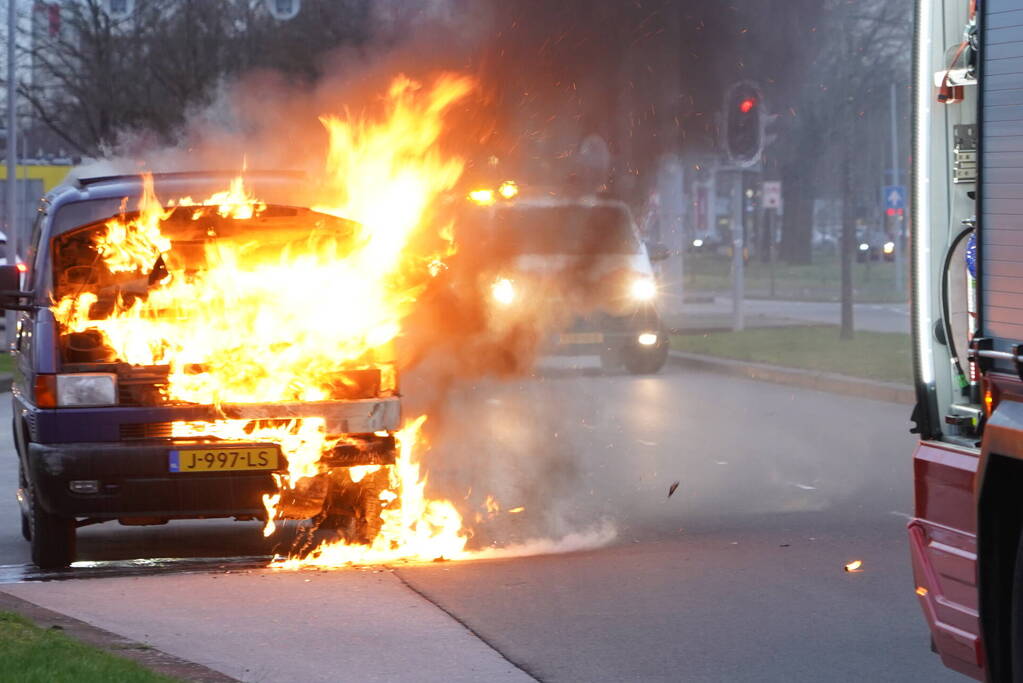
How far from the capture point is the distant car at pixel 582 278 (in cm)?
1897

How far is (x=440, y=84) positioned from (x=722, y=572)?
623cm

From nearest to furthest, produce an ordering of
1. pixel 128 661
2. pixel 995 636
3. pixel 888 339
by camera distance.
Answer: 1. pixel 995 636
2. pixel 128 661
3. pixel 888 339

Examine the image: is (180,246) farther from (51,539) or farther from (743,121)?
(743,121)

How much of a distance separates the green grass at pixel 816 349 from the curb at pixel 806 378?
8.9 inches

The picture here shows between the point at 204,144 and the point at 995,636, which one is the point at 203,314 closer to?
the point at 995,636

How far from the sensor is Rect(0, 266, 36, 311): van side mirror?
867cm

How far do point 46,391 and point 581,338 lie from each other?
12707 mm

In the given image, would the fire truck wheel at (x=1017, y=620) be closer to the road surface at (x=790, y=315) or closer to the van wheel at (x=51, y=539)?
the van wheel at (x=51, y=539)

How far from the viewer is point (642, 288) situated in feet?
70.8

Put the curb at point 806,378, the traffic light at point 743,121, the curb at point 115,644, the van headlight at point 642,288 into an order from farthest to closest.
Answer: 1. the van headlight at point 642,288
2. the curb at point 806,378
3. the traffic light at point 743,121
4. the curb at point 115,644

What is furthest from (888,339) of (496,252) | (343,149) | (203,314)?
(203,314)

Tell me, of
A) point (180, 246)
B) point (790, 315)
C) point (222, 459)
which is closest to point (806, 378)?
point (180, 246)

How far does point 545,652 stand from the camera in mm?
6703

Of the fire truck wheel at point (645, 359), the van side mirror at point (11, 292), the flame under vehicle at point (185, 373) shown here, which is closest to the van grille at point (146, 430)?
the flame under vehicle at point (185, 373)
